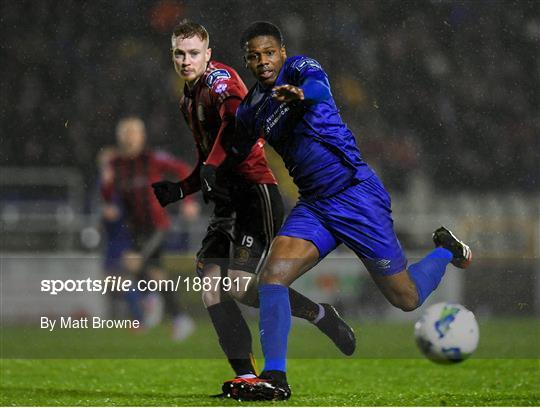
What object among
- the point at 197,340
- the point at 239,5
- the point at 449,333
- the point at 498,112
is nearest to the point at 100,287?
the point at 197,340

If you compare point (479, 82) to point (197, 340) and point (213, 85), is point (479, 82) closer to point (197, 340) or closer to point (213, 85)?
point (197, 340)

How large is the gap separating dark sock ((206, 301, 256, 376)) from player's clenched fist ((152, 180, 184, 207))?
0.56 m

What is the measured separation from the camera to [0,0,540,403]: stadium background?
9273mm

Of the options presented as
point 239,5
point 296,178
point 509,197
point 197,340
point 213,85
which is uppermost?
point 239,5

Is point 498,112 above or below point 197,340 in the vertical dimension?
above

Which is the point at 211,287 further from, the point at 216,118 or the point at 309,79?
the point at 309,79

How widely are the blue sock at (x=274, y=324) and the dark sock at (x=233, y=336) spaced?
1.70ft

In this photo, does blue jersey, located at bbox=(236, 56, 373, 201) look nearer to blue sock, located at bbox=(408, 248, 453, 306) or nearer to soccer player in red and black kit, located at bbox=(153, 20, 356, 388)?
soccer player in red and black kit, located at bbox=(153, 20, 356, 388)

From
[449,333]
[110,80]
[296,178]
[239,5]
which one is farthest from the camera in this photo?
[110,80]

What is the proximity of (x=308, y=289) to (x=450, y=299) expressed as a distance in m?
1.49

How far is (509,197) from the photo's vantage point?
1180cm

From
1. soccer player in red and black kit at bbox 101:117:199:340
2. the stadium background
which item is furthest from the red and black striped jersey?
soccer player in red and black kit at bbox 101:117:199:340

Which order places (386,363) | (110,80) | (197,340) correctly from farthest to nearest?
(110,80) → (197,340) → (386,363)

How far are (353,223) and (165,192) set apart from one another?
97cm
